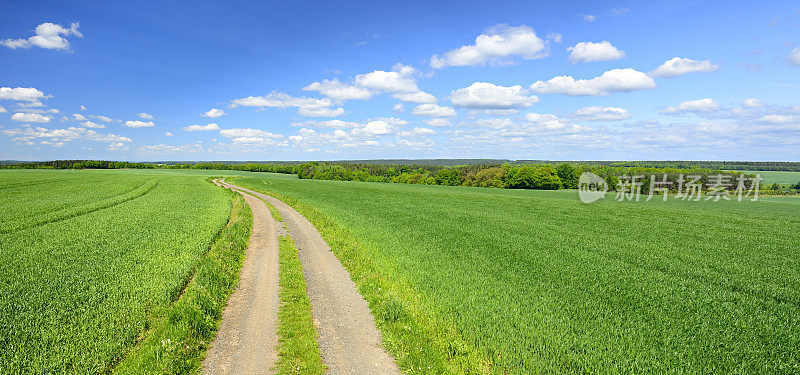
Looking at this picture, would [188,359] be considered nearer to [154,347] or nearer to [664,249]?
[154,347]

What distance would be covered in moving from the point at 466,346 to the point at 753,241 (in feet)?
67.3

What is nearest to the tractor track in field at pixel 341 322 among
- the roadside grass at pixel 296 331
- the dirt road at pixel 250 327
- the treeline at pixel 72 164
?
the roadside grass at pixel 296 331

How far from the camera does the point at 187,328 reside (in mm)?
6961

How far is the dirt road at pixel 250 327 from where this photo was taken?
618 cm

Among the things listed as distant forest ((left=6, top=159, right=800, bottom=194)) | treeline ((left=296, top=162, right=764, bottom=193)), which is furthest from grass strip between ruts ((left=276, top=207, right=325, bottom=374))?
distant forest ((left=6, top=159, right=800, bottom=194))

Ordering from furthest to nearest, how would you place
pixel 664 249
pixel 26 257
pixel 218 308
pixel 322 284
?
pixel 664 249, pixel 26 257, pixel 322 284, pixel 218 308

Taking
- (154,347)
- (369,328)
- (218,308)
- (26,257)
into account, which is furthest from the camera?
(26,257)

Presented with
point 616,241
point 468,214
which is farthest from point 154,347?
point 468,214

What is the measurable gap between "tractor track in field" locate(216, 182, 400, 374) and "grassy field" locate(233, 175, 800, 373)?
0.36 m

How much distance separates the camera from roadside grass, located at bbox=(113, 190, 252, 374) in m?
5.87

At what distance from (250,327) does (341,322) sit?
7.24ft

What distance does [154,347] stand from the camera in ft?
20.2

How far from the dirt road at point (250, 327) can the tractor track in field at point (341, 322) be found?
3.54 ft

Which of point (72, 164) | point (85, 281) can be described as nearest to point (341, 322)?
point (85, 281)
